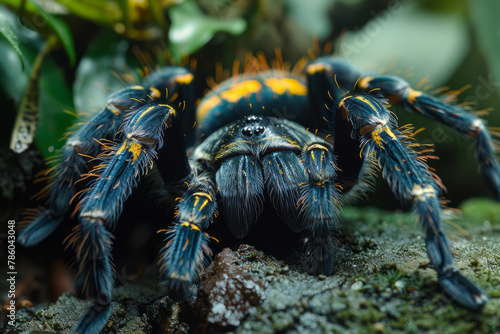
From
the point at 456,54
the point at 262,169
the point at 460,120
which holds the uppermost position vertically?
the point at 456,54

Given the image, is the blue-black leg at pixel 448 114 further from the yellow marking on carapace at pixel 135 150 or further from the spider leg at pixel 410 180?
the yellow marking on carapace at pixel 135 150

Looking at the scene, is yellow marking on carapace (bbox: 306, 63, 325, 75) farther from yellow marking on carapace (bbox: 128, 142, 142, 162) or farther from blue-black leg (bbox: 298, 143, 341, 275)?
yellow marking on carapace (bbox: 128, 142, 142, 162)

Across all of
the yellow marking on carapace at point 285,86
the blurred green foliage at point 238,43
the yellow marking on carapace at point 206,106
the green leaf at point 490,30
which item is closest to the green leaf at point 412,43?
the blurred green foliage at point 238,43

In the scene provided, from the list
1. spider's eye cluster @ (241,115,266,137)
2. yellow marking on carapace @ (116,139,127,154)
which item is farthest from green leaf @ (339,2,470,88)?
yellow marking on carapace @ (116,139,127,154)

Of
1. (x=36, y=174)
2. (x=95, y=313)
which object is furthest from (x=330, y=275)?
(x=36, y=174)

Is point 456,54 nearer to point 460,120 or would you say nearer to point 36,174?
point 460,120

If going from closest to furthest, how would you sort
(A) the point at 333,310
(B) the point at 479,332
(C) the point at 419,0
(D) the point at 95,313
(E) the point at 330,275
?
(B) the point at 479,332
(A) the point at 333,310
(D) the point at 95,313
(E) the point at 330,275
(C) the point at 419,0

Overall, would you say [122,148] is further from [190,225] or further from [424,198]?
[424,198]
